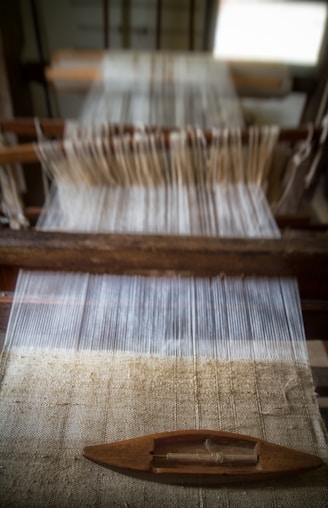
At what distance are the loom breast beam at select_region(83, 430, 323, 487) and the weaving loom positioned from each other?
2cm

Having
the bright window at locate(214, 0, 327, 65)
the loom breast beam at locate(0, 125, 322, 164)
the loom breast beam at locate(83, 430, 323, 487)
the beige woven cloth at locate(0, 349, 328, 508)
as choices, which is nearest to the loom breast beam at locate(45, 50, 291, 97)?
the bright window at locate(214, 0, 327, 65)

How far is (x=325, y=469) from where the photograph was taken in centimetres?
73

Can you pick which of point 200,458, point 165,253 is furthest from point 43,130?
point 200,458

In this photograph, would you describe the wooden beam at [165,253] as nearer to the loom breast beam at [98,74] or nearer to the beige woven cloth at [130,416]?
the beige woven cloth at [130,416]

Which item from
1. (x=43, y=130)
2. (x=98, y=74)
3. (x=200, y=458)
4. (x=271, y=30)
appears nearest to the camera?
(x=200, y=458)

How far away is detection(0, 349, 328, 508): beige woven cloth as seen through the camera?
69 cm

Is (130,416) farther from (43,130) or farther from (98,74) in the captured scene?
(98,74)

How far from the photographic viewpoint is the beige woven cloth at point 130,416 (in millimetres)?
690

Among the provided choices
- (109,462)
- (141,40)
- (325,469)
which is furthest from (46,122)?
(141,40)

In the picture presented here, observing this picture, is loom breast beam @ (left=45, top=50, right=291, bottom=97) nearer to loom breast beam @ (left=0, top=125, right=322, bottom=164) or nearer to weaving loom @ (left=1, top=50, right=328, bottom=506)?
loom breast beam @ (left=0, top=125, right=322, bottom=164)

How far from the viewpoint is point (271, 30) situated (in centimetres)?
221

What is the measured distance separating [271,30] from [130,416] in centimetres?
226

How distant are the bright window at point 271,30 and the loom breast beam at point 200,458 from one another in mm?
1997

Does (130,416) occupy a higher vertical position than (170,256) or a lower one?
lower
